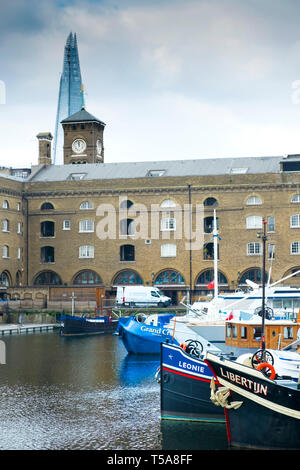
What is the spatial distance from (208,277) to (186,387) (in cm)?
5539

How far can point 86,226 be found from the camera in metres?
90.2

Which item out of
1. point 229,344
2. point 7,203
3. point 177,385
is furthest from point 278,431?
point 7,203

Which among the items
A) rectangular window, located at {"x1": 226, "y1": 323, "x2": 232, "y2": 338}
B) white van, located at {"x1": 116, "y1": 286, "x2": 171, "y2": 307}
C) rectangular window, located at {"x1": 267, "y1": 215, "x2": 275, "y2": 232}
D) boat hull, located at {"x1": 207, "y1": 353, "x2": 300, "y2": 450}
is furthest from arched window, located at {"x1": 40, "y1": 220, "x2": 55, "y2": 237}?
boat hull, located at {"x1": 207, "y1": 353, "x2": 300, "y2": 450}

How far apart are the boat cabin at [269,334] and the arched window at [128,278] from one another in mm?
52232

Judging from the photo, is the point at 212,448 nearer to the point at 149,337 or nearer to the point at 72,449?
the point at 72,449

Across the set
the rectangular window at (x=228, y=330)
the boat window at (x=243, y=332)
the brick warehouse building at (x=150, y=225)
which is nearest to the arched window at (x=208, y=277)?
the brick warehouse building at (x=150, y=225)

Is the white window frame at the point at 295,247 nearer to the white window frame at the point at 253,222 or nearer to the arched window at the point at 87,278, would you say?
the white window frame at the point at 253,222

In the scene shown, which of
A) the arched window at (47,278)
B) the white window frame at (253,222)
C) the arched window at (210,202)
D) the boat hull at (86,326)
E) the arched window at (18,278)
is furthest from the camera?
the arched window at (47,278)

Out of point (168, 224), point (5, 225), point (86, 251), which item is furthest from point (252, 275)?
point (5, 225)

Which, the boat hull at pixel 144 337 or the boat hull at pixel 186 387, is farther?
the boat hull at pixel 144 337

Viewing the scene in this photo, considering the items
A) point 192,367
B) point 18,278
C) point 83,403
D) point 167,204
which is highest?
point 167,204

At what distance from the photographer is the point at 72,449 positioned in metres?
28.8

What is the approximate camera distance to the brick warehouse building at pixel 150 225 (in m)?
85.5

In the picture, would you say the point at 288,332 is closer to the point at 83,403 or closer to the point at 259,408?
the point at 83,403
